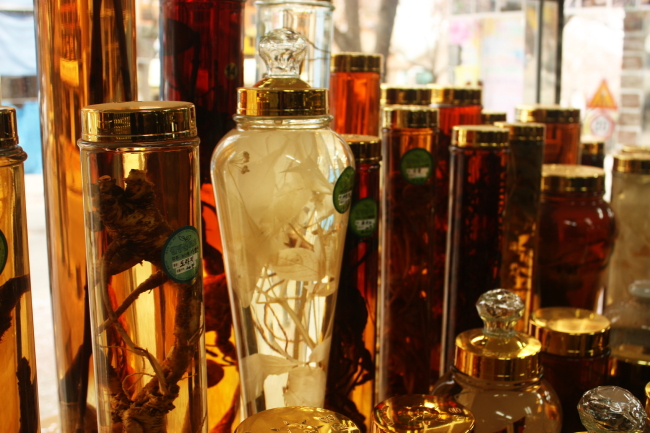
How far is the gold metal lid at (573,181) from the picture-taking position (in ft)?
2.32

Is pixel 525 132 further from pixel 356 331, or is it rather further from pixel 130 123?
pixel 130 123

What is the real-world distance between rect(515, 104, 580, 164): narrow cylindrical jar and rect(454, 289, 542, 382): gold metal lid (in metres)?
0.41

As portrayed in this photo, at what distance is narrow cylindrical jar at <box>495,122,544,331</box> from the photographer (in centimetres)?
69

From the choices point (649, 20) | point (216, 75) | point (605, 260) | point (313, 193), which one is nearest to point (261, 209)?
point (313, 193)

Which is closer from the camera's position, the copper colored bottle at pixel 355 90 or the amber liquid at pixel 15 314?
the amber liquid at pixel 15 314

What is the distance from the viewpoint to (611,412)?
0.38 meters

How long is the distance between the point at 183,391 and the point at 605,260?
519 mm

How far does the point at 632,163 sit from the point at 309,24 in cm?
43

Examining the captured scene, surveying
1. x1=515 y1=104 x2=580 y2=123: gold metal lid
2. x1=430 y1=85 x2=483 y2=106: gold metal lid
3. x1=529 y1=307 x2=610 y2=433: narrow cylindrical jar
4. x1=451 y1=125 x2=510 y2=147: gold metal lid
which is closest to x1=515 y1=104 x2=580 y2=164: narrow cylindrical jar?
x1=515 y1=104 x2=580 y2=123: gold metal lid

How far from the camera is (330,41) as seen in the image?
63cm

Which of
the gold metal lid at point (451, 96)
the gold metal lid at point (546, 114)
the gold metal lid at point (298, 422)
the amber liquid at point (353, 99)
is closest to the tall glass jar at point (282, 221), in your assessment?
the gold metal lid at point (298, 422)

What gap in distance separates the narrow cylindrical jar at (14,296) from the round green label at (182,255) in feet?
0.28

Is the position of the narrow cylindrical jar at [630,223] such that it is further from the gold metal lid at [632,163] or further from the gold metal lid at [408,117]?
the gold metal lid at [408,117]

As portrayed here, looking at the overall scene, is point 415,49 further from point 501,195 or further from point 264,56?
point 264,56
